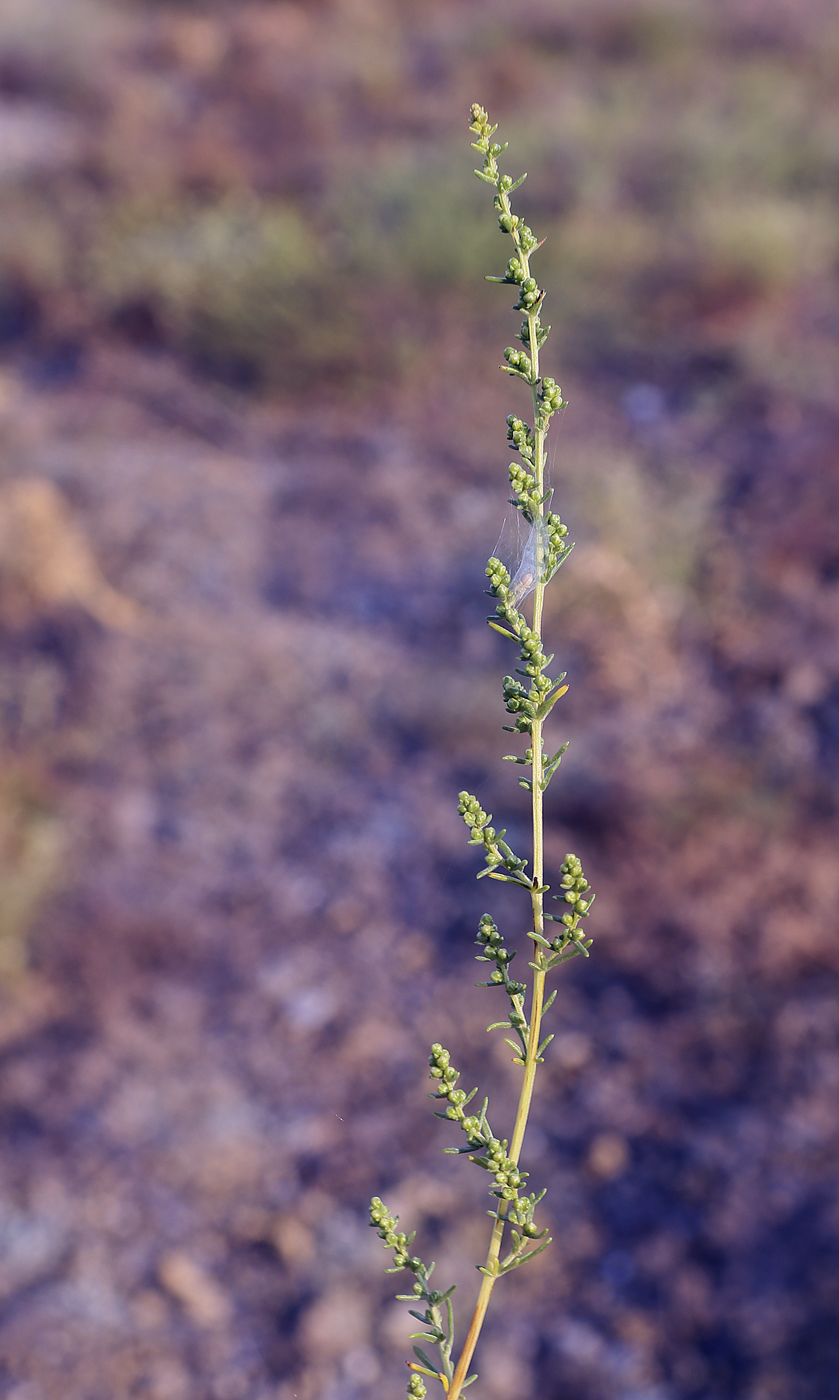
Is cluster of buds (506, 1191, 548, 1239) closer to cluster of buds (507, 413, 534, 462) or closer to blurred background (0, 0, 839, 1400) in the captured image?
cluster of buds (507, 413, 534, 462)

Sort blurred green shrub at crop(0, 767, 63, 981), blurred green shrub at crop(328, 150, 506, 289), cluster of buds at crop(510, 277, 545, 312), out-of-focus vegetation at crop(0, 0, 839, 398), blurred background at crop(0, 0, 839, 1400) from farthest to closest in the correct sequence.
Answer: blurred green shrub at crop(328, 150, 506, 289) < out-of-focus vegetation at crop(0, 0, 839, 398) < blurred green shrub at crop(0, 767, 63, 981) < blurred background at crop(0, 0, 839, 1400) < cluster of buds at crop(510, 277, 545, 312)

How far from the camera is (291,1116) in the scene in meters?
3.10

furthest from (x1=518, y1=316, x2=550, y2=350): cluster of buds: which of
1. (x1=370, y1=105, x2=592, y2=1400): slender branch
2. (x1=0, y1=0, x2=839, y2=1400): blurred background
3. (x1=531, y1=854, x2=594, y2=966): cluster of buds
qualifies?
(x1=0, y1=0, x2=839, y2=1400): blurred background

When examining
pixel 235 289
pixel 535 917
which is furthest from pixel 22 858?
pixel 235 289

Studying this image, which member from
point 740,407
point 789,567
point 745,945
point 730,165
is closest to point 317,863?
point 745,945

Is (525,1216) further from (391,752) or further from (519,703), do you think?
(391,752)

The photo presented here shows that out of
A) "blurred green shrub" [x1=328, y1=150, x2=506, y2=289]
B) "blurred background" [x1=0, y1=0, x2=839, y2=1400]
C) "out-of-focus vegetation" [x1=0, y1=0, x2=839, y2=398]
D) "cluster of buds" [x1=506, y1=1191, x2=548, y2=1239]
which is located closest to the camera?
A: "cluster of buds" [x1=506, y1=1191, x2=548, y2=1239]

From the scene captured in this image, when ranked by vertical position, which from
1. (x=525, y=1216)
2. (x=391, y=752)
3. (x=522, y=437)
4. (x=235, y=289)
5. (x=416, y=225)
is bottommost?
(x=525, y=1216)

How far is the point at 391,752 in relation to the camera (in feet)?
14.0

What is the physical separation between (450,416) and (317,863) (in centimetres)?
325

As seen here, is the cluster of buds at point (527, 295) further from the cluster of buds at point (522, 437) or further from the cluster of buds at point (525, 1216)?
the cluster of buds at point (525, 1216)

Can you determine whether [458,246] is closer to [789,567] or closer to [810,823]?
[789,567]

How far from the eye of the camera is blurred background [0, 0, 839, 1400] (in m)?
2.69

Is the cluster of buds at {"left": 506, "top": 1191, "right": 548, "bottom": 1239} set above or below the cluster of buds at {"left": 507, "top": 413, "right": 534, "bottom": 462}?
below
